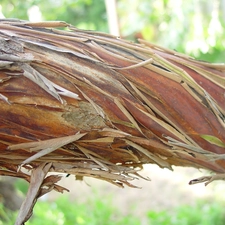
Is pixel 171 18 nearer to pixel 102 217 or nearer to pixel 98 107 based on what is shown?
pixel 102 217

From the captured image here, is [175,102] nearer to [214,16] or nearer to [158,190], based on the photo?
[214,16]

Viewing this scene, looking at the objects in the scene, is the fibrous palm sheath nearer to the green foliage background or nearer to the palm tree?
the palm tree

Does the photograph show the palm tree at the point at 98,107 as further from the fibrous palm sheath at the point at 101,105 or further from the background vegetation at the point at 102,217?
the background vegetation at the point at 102,217

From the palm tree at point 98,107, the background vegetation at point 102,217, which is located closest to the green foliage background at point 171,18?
the background vegetation at point 102,217

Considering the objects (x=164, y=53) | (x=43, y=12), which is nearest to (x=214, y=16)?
(x=43, y=12)

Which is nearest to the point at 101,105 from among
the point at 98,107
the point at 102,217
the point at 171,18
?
the point at 98,107
